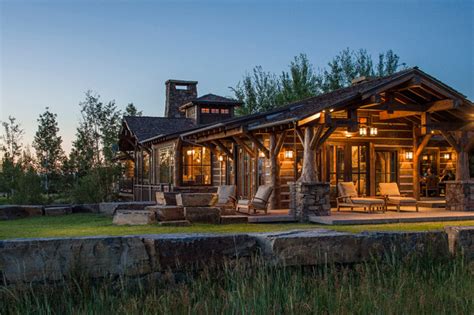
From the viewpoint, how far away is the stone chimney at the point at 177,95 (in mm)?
35312

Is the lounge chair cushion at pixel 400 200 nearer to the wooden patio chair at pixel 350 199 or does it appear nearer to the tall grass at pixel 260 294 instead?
the wooden patio chair at pixel 350 199

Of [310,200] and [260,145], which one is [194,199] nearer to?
[310,200]

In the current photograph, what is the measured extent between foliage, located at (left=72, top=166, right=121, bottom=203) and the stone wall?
667 inches

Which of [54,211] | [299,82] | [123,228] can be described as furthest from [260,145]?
[299,82]

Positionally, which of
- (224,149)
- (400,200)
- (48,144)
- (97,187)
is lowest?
(400,200)

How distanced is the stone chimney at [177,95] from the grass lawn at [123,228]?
20.6m

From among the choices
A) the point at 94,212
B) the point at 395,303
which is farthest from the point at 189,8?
the point at 395,303

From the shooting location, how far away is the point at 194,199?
1344 centimetres

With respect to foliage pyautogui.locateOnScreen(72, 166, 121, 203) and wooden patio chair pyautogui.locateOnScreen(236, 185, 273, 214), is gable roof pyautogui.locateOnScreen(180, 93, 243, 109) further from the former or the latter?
wooden patio chair pyautogui.locateOnScreen(236, 185, 273, 214)

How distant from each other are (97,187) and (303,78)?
84.7ft

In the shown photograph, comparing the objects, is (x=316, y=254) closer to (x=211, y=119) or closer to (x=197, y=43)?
(x=197, y=43)

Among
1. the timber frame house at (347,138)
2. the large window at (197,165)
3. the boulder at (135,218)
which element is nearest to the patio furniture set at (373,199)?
the timber frame house at (347,138)

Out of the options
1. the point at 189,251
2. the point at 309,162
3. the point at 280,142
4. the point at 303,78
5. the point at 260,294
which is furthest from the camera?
the point at 303,78

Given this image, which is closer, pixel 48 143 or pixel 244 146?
pixel 244 146
